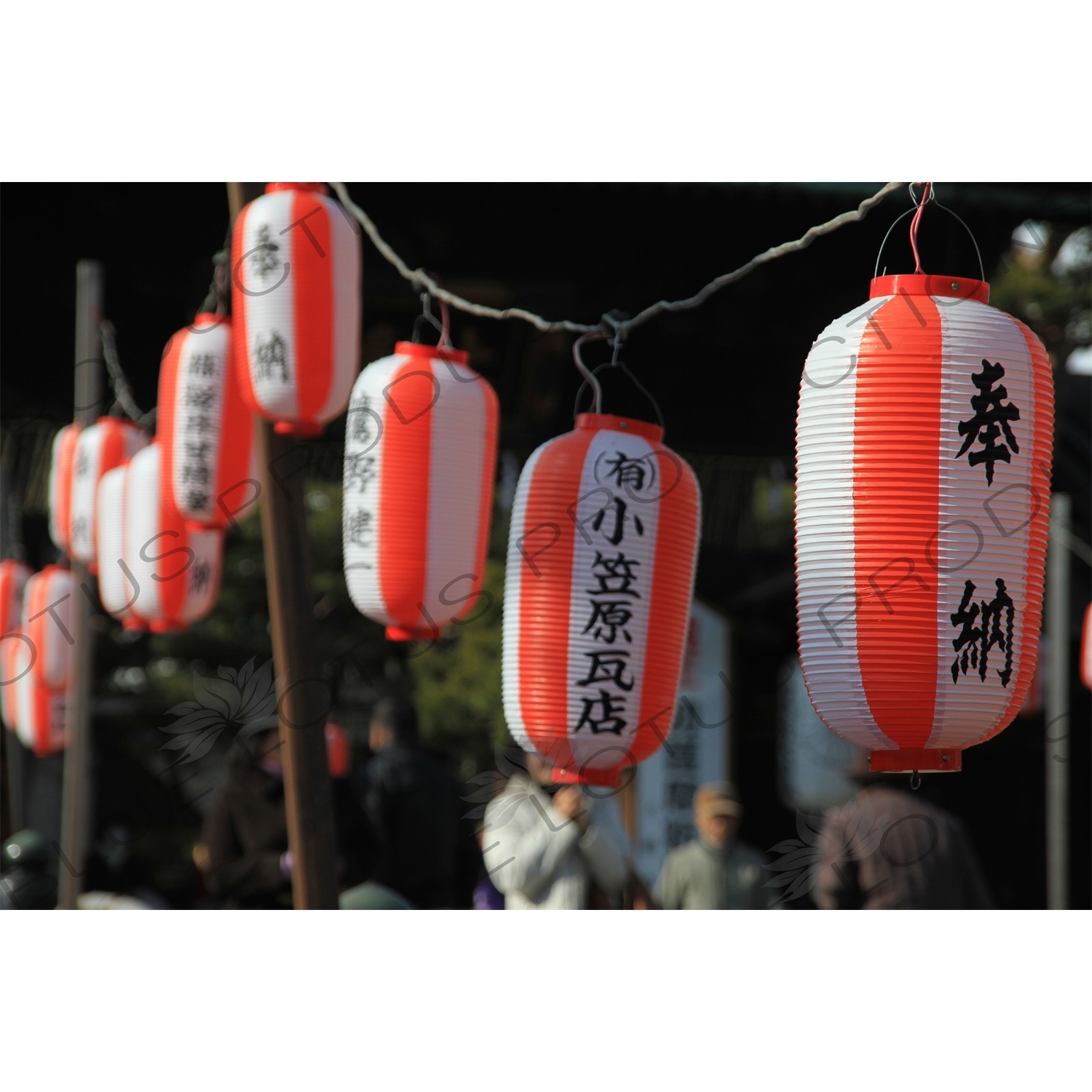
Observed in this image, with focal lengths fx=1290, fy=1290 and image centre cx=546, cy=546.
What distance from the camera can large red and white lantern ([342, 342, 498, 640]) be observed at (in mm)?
4086

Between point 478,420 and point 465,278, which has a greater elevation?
point 465,278

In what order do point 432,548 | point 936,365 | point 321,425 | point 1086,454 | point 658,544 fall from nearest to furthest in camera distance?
1. point 936,365
2. point 658,544
3. point 432,548
4. point 321,425
5. point 1086,454

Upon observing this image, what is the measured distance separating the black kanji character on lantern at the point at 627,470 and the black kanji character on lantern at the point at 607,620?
0.32 meters

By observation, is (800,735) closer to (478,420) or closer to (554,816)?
(554,816)

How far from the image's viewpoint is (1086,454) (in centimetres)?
845

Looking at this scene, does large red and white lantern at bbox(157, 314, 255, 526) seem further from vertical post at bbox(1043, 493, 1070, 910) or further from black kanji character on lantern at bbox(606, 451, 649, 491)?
vertical post at bbox(1043, 493, 1070, 910)

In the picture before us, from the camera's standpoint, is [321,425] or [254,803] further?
[254,803]

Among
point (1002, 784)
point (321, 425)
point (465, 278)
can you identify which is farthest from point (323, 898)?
point (1002, 784)

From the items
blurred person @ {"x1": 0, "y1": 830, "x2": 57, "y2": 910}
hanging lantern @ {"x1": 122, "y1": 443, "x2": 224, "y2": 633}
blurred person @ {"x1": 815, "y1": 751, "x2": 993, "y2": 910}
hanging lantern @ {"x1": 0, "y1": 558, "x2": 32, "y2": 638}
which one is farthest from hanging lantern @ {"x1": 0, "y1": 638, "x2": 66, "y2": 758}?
blurred person @ {"x1": 815, "y1": 751, "x2": 993, "y2": 910}

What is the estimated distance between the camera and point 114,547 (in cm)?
600

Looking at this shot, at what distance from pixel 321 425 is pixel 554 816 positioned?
1.77 metres

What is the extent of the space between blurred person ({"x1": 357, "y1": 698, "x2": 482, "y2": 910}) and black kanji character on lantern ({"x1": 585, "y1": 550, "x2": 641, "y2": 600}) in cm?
229

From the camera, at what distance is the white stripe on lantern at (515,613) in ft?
11.7

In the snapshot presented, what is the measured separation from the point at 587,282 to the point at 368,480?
430cm
